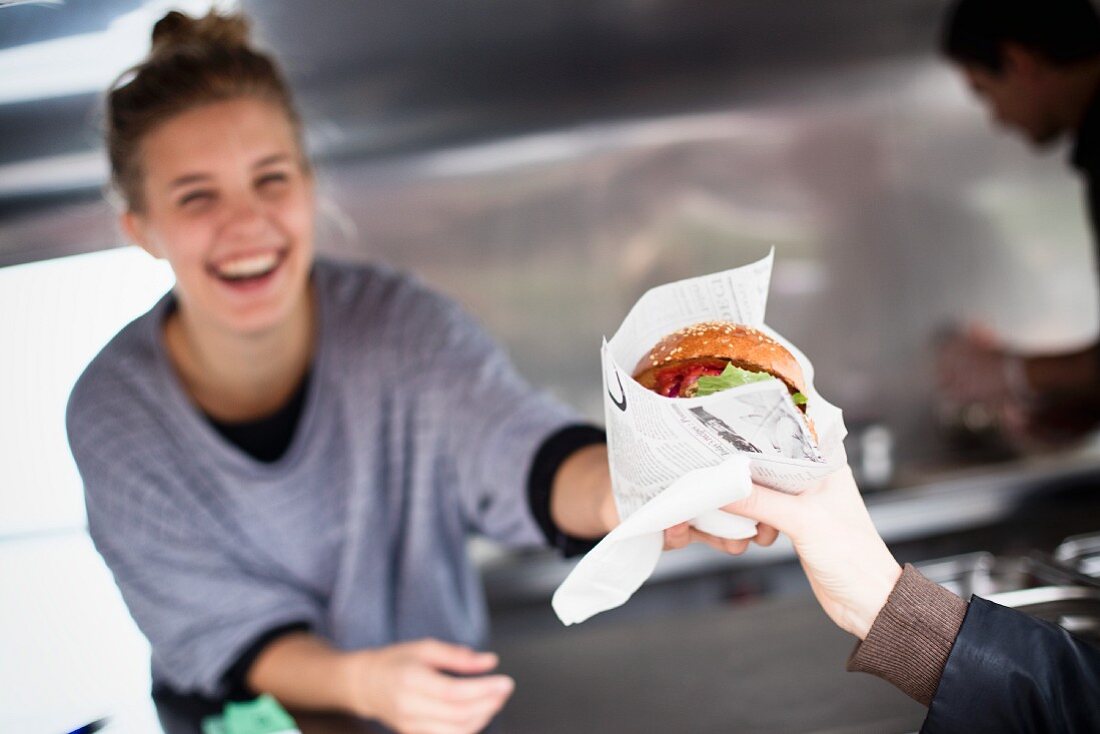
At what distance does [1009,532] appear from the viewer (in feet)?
6.57

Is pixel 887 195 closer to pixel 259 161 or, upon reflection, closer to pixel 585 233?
pixel 585 233

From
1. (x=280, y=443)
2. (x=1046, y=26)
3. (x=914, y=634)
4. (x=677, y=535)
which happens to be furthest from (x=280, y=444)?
(x=1046, y=26)

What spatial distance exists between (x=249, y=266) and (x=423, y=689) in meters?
0.63

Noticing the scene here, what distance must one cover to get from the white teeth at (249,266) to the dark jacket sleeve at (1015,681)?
1.00m

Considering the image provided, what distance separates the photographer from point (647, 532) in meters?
0.90

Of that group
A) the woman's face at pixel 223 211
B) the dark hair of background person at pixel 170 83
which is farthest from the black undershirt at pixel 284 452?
the dark hair of background person at pixel 170 83

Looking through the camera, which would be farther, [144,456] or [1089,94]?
[1089,94]

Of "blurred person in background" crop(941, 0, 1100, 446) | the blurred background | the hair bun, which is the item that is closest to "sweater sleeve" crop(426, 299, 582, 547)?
the blurred background

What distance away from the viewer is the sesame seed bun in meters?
0.89

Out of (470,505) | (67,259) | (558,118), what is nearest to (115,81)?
(67,259)

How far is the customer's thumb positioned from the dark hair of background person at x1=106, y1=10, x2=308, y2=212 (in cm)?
91

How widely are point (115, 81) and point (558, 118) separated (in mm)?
1024

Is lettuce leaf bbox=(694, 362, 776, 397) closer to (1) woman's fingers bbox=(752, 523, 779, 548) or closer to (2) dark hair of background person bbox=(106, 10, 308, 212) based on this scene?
(1) woman's fingers bbox=(752, 523, 779, 548)

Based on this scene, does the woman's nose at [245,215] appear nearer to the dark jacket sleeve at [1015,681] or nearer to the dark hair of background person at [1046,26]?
the dark jacket sleeve at [1015,681]
